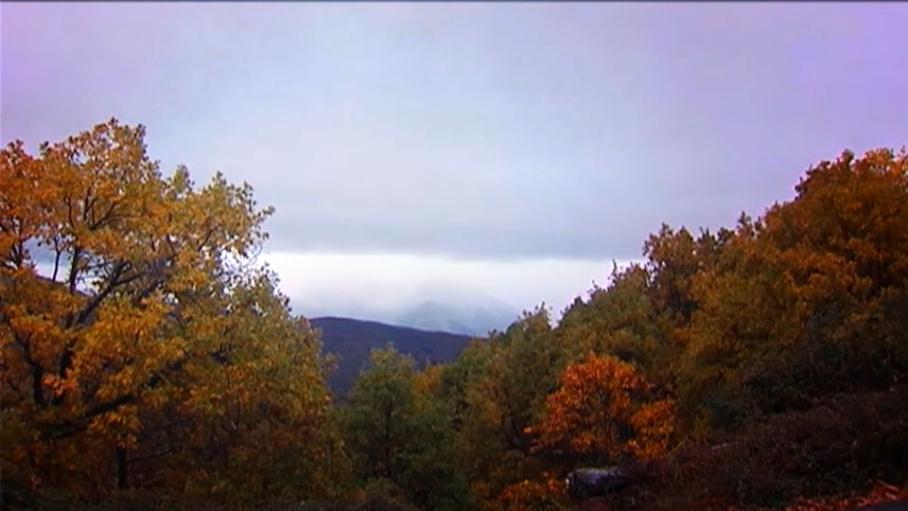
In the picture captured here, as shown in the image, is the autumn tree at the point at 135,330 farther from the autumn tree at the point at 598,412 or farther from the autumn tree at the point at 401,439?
the autumn tree at the point at 598,412

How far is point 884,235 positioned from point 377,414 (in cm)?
1540

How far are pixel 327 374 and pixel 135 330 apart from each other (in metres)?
8.33

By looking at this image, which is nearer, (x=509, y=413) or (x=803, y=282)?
(x=803, y=282)

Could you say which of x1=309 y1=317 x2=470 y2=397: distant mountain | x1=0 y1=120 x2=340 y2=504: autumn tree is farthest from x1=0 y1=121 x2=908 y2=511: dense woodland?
x1=309 y1=317 x2=470 y2=397: distant mountain

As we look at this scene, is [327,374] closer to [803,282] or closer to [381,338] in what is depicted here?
[803,282]

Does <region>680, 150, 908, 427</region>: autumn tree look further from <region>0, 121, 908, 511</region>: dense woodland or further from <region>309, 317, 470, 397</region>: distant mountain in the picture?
<region>309, 317, 470, 397</region>: distant mountain

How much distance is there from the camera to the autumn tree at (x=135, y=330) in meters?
16.1

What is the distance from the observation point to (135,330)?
1564cm

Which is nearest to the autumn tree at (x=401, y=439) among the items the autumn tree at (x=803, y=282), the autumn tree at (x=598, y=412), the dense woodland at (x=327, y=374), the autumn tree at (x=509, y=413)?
the dense woodland at (x=327, y=374)

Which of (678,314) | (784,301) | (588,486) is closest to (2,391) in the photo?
(588,486)

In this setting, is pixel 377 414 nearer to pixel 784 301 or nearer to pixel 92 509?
pixel 784 301

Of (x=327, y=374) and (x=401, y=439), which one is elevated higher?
(x=327, y=374)

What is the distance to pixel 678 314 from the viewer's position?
35625 millimetres

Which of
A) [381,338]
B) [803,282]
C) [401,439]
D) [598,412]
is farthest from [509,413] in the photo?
[381,338]
